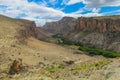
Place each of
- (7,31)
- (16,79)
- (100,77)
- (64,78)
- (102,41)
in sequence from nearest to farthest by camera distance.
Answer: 1. (100,77)
2. (64,78)
3. (16,79)
4. (7,31)
5. (102,41)

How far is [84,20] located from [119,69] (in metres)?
163

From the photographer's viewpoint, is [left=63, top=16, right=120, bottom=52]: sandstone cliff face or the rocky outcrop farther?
the rocky outcrop

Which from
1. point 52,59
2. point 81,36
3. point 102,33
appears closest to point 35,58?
point 52,59

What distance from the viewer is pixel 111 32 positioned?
150 m

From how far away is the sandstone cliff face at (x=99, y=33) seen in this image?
139650mm

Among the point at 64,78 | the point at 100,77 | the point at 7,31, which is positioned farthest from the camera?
the point at 7,31

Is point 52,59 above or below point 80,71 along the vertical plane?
below

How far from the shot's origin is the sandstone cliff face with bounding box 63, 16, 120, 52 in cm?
13965

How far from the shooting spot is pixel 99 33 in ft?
522

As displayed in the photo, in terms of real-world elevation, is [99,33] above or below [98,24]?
below

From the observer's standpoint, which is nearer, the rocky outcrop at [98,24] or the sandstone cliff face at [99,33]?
the sandstone cliff face at [99,33]

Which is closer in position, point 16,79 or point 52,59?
point 16,79

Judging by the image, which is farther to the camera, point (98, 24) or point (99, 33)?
point (98, 24)

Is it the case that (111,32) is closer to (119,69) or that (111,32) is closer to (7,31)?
(7,31)
